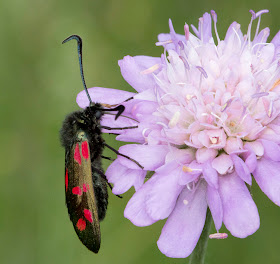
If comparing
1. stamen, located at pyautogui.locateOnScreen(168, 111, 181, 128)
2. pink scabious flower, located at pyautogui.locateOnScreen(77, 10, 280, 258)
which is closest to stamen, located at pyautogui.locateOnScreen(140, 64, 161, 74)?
pink scabious flower, located at pyautogui.locateOnScreen(77, 10, 280, 258)

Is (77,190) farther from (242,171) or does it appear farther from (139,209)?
(242,171)

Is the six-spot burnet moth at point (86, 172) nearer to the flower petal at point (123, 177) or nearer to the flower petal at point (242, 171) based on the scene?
the flower petal at point (123, 177)

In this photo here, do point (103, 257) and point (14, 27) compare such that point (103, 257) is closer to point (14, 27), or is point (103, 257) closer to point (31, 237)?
point (31, 237)

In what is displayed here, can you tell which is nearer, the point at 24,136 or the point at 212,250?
the point at 212,250

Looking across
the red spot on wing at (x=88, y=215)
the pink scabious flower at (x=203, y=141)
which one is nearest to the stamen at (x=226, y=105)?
the pink scabious flower at (x=203, y=141)

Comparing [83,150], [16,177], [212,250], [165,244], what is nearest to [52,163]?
[16,177]

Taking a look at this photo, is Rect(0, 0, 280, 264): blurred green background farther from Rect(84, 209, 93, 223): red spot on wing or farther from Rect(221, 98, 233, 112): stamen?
Rect(221, 98, 233, 112): stamen
